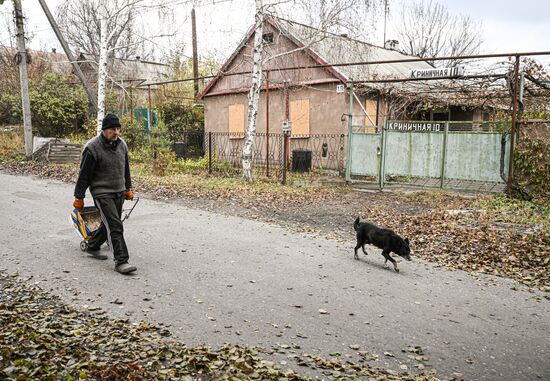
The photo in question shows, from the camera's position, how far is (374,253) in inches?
283

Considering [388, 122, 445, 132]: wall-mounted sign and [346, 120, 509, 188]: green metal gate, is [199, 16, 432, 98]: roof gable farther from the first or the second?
[346, 120, 509, 188]: green metal gate

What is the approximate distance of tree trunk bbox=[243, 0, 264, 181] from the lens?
13453 mm

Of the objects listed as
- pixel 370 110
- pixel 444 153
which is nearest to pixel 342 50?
pixel 370 110

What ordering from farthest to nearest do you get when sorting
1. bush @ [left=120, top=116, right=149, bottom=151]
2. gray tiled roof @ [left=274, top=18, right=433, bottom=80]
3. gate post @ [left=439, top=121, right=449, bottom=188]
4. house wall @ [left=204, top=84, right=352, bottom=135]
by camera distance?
bush @ [left=120, top=116, right=149, bottom=151] → house wall @ [left=204, top=84, right=352, bottom=135] → gray tiled roof @ [left=274, top=18, right=433, bottom=80] → gate post @ [left=439, top=121, right=449, bottom=188]

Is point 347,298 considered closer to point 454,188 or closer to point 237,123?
point 454,188

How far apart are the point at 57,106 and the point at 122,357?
21.5 metres

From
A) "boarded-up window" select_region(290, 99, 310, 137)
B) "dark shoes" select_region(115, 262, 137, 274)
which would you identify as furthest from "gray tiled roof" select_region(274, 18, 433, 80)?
"dark shoes" select_region(115, 262, 137, 274)

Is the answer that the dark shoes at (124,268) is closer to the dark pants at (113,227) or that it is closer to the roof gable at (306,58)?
the dark pants at (113,227)

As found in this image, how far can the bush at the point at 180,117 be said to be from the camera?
22498 millimetres

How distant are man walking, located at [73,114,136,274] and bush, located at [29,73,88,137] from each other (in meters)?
18.2

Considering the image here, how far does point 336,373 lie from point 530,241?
539cm

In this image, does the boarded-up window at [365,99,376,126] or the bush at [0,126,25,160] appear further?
the bush at [0,126,25,160]

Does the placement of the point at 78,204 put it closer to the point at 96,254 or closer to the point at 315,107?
the point at 96,254

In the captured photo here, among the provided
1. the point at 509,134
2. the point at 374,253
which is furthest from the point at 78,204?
the point at 509,134
